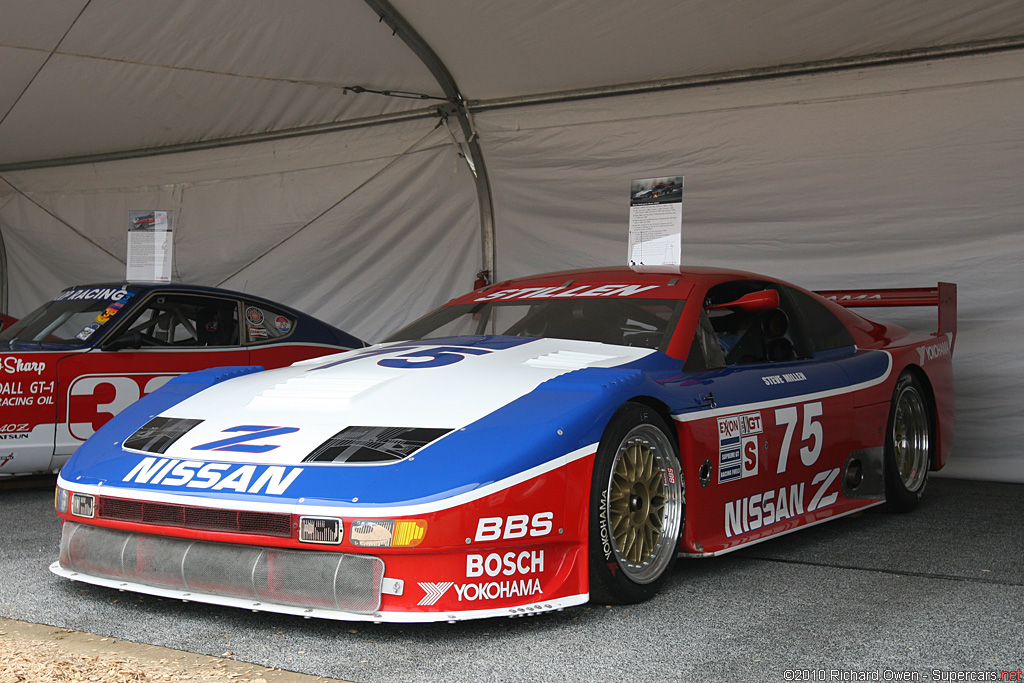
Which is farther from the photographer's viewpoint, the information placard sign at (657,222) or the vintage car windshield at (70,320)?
the information placard sign at (657,222)

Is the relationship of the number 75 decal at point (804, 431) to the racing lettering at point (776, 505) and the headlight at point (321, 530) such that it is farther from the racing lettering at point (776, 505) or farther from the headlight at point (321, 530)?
the headlight at point (321, 530)

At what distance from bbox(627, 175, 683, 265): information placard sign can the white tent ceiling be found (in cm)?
14

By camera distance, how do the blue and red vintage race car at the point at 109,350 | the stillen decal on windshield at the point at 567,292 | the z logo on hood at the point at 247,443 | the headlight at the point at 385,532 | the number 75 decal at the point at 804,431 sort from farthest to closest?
the blue and red vintage race car at the point at 109,350 < the stillen decal on windshield at the point at 567,292 < the number 75 decal at the point at 804,431 < the z logo on hood at the point at 247,443 < the headlight at the point at 385,532

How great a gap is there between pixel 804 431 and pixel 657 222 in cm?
315

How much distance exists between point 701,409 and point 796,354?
1.13 metres

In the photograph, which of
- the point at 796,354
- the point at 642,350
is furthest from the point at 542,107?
the point at 642,350

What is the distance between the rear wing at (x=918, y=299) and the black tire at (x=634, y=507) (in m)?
2.36

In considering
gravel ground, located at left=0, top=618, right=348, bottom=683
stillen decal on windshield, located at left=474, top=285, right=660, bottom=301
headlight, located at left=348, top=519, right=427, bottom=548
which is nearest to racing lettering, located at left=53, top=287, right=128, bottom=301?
stillen decal on windshield, located at left=474, top=285, right=660, bottom=301

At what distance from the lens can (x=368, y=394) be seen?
328cm

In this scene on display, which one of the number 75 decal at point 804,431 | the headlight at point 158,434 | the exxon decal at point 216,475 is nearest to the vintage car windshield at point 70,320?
the headlight at point 158,434

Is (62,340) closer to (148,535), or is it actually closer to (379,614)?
(148,535)

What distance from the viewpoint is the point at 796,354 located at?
4.45 metres

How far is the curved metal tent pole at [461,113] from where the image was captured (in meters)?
6.43

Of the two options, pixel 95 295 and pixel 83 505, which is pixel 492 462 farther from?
pixel 95 295
